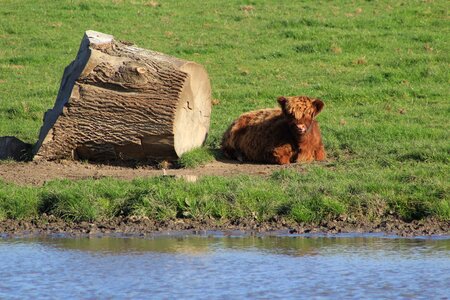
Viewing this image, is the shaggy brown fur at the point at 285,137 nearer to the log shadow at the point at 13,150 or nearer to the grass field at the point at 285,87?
the grass field at the point at 285,87

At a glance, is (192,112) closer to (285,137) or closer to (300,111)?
(285,137)

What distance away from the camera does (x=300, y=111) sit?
1361 cm

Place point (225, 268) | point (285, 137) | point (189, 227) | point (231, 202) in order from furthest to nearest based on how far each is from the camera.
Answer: point (285, 137) < point (231, 202) < point (189, 227) < point (225, 268)

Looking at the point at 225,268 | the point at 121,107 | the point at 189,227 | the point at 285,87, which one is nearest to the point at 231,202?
the point at 189,227

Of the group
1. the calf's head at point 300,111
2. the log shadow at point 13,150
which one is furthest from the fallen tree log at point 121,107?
the calf's head at point 300,111

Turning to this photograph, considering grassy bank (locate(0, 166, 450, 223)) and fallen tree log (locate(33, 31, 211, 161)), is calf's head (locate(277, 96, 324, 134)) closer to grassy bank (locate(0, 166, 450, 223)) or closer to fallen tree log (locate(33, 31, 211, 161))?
fallen tree log (locate(33, 31, 211, 161))

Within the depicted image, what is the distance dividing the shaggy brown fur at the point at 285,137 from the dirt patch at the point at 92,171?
244 millimetres

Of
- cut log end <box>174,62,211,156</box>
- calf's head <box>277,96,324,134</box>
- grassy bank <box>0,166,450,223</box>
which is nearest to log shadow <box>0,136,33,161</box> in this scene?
cut log end <box>174,62,211,156</box>

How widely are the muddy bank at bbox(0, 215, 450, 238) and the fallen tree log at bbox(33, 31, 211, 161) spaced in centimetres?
224

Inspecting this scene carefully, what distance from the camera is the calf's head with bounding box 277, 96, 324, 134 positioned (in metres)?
13.6

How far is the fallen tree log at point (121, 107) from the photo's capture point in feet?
43.2

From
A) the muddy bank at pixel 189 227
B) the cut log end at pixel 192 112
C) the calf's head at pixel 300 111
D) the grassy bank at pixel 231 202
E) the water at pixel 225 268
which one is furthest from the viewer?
the calf's head at pixel 300 111

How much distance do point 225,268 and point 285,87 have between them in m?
9.23

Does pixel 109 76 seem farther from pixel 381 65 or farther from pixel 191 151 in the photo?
pixel 381 65
